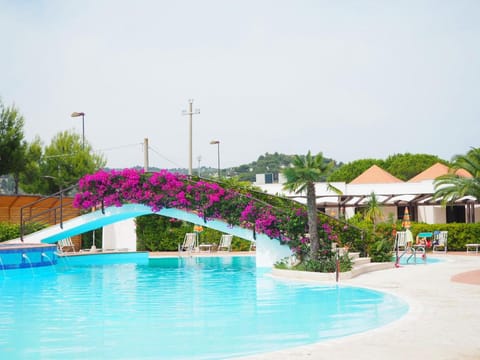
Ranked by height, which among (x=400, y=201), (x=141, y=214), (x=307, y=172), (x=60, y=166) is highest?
(x=60, y=166)

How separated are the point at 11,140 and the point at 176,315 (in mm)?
29197

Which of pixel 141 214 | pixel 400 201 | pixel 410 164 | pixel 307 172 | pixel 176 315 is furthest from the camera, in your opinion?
pixel 410 164

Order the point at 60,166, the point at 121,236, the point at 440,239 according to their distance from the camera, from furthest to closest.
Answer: the point at 60,166 < the point at 121,236 < the point at 440,239

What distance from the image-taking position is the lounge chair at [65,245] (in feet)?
87.3

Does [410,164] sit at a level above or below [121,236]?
above

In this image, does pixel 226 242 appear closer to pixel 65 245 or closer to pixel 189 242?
pixel 189 242

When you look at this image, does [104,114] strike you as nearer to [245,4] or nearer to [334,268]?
[245,4]

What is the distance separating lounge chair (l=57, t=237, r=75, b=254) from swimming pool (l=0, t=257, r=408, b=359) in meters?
9.46

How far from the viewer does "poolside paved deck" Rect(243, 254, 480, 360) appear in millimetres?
6281

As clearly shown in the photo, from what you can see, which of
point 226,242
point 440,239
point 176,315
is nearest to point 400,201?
point 440,239

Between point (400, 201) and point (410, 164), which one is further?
point (410, 164)

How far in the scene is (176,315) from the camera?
1033cm

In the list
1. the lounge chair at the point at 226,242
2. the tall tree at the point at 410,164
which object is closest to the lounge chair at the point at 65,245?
the lounge chair at the point at 226,242

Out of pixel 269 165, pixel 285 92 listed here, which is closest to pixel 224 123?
pixel 285 92
